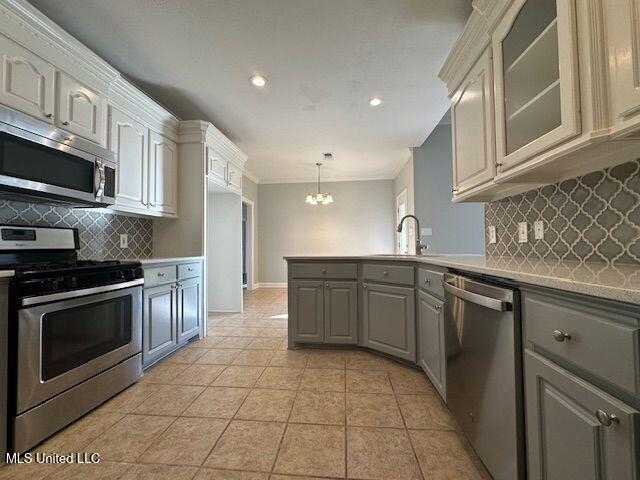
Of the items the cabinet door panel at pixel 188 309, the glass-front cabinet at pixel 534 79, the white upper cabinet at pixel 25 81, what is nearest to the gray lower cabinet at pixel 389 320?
the glass-front cabinet at pixel 534 79

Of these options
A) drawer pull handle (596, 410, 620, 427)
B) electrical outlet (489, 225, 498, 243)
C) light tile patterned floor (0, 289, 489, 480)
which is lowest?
light tile patterned floor (0, 289, 489, 480)

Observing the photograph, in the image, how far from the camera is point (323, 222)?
22.8 feet

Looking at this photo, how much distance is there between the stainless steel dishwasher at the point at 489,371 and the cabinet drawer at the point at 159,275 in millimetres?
2244

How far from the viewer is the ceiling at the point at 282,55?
1906 mm

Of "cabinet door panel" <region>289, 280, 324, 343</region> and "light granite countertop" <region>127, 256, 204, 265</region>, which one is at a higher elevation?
"light granite countertop" <region>127, 256, 204, 265</region>

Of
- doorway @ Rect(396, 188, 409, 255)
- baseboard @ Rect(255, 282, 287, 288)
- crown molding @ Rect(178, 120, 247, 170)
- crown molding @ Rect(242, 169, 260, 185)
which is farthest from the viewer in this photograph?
baseboard @ Rect(255, 282, 287, 288)

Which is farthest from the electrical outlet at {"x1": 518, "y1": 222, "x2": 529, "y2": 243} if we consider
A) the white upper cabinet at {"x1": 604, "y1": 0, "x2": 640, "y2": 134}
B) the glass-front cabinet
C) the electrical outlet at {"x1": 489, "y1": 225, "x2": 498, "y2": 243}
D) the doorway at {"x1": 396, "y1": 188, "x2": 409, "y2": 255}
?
the doorway at {"x1": 396, "y1": 188, "x2": 409, "y2": 255}

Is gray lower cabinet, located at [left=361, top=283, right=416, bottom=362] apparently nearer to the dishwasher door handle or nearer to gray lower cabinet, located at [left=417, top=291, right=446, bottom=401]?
gray lower cabinet, located at [left=417, top=291, right=446, bottom=401]

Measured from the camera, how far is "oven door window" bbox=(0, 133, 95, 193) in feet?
5.06

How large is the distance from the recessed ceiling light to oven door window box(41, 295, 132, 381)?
214cm

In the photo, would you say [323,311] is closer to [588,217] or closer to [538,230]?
[538,230]

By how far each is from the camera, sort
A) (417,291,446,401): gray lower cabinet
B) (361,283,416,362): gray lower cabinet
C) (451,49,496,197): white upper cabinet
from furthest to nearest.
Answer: (361,283,416,362): gray lower cabinet → (417,291,446,401): gray lower cabinet → (451,49,496,197): white upper cabinet

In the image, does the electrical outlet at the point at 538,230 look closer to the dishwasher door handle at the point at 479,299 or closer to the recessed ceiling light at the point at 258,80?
the dishwasher door handle at the point at 479,299

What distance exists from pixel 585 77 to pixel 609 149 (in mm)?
274
